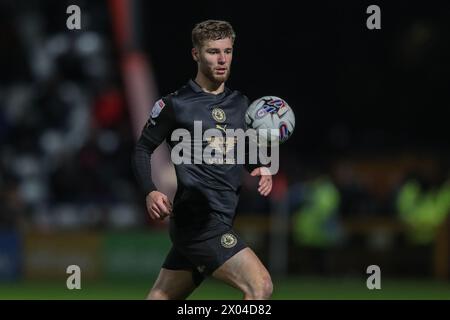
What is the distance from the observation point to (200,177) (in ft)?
28.3

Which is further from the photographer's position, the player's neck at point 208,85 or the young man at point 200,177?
the player's neck at point 208,85

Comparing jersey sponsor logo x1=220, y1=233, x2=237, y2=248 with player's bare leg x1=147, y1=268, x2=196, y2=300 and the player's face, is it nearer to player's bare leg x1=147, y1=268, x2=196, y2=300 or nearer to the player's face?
player's bare leg x1=147, y1=268, x2=196, y2=300

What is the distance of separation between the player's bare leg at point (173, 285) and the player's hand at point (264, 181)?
737 millimetres

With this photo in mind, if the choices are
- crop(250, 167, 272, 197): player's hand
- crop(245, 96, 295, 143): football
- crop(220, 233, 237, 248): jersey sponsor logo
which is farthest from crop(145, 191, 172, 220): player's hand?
crop(245, 96, 295, 143): football

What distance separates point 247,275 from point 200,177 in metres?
0.80

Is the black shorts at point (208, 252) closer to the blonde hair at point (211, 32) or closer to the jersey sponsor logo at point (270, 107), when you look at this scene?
the jersey sponsor logo at point (270, 107)

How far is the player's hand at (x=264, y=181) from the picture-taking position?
8.66m

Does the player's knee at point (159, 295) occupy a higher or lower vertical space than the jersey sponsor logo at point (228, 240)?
lower

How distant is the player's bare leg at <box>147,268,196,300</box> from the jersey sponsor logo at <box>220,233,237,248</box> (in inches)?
14.0

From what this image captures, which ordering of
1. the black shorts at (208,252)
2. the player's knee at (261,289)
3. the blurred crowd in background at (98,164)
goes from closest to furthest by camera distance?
the player's knee at (261,289), the black shorts at (208,252), the blurred crowd in background at (98,164)

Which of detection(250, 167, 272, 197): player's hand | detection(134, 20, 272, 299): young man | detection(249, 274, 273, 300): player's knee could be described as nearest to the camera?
detection(249, 274, 273, 300): player's knee

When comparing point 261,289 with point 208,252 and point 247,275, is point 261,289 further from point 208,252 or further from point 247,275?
point 208,252

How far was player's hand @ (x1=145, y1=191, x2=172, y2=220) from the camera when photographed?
817 cm

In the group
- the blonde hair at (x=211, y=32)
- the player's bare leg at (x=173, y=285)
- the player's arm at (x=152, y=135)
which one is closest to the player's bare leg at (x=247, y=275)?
the player's bare leg at (x=173, y=285)
